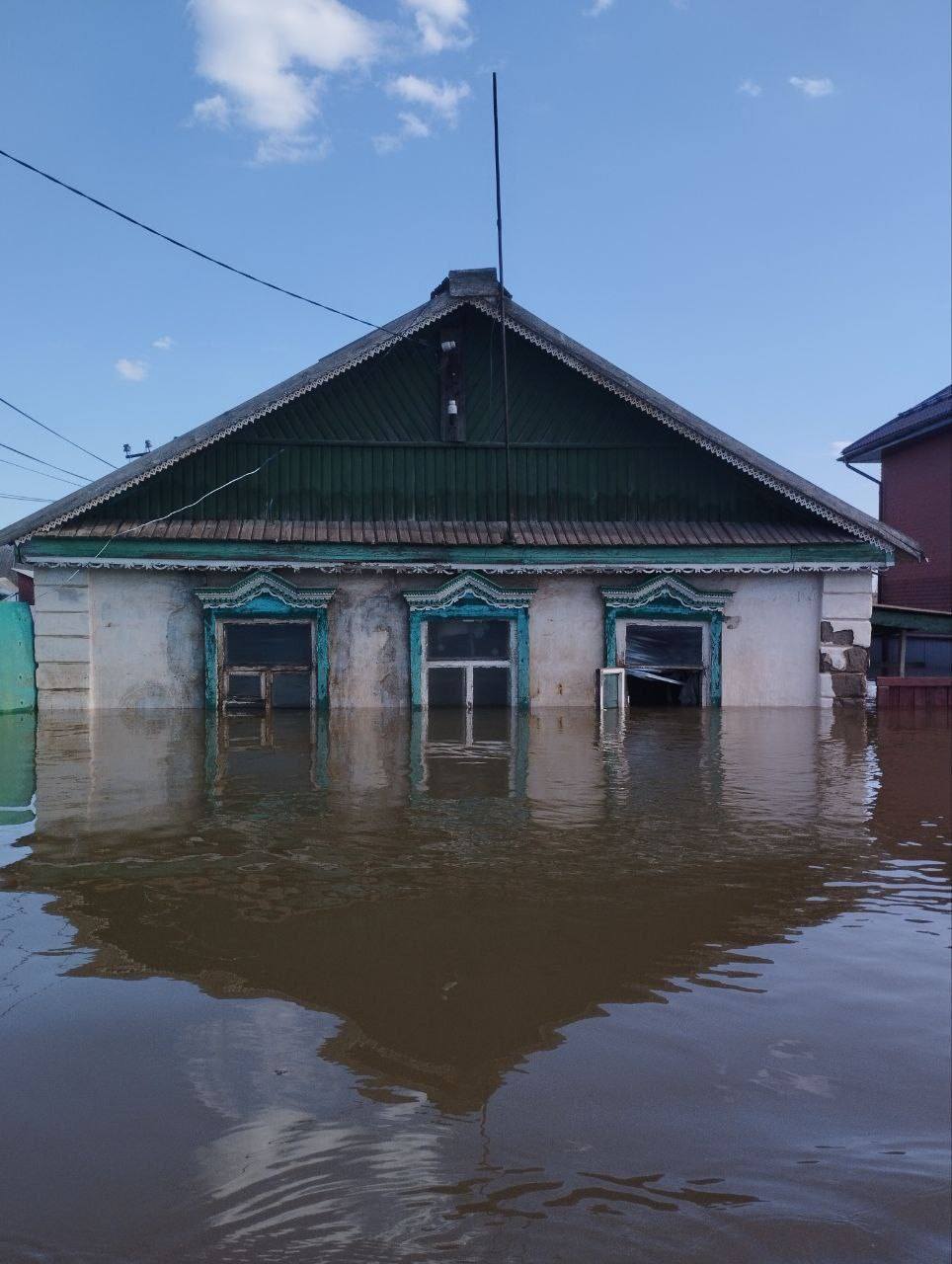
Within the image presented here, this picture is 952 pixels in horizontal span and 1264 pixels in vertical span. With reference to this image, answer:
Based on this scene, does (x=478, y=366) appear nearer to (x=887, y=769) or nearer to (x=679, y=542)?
(x=679, y=542)

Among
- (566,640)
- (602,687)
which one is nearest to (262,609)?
(566,640)

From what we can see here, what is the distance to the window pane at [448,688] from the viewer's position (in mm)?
15375

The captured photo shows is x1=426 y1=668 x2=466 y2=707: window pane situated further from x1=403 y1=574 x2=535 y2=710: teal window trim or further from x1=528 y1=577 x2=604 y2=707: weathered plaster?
x1=528 y1=577 x2=604 y2=707: weathered plaster

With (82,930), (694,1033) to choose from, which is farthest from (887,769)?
(82,930)

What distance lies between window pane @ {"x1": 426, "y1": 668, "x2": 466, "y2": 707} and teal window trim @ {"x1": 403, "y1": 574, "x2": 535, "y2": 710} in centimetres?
45

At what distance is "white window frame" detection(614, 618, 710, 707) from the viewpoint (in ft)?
50.4

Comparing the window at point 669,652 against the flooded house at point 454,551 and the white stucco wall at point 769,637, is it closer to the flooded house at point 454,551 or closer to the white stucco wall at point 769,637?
the flooded house at point 454,551

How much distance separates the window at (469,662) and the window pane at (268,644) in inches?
78.4

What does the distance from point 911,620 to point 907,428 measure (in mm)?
5803

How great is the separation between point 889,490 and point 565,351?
1164 centimetres

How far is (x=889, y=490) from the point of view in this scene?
23203mm

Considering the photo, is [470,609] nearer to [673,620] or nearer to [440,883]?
[673,620]

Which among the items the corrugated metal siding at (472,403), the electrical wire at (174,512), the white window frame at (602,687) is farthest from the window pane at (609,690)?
the electrical wire at (174,512)

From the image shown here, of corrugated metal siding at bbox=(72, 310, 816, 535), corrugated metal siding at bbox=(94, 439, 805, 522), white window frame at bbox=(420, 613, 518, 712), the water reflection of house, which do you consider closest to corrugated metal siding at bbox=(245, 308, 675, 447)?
corrugated metal siding at bbox=(72, 310, 816, 535)
